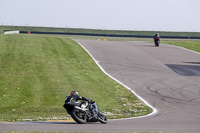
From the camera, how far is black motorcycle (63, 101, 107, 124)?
14.7 metres

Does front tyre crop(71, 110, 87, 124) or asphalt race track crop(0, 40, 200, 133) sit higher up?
front tyre crop(71, 110, 87, 124)

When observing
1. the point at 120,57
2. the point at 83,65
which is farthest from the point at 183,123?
the point at 120,57

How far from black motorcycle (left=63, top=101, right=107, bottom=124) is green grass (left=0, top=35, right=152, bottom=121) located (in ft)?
9.95

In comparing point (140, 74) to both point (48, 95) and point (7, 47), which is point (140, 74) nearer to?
point (48, 95)

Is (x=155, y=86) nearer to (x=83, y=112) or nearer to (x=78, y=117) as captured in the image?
(x=83, y=112)

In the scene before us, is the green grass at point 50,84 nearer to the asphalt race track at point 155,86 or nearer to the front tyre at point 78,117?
the asphalt race track at point 155,86

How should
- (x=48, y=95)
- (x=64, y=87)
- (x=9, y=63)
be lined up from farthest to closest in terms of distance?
1. (x=9, y=63)
2. (x=64, y=87)
3. (x=48, y=95)

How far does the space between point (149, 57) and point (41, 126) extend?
27281mm

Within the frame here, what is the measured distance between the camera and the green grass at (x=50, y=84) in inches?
796

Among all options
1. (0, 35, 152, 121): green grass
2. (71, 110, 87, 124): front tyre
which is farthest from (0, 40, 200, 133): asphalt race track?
(0, 35, 152, 121): green grass

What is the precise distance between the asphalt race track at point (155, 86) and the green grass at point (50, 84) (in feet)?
4.67

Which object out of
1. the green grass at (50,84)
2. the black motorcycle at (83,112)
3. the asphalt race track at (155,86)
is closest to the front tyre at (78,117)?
the black motorcycle at (83,112)

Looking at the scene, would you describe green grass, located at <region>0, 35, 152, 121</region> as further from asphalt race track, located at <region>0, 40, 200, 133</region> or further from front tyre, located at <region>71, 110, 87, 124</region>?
front tyre, located at <region>71, 110, 87, 124</region>

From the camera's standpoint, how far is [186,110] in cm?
1961
